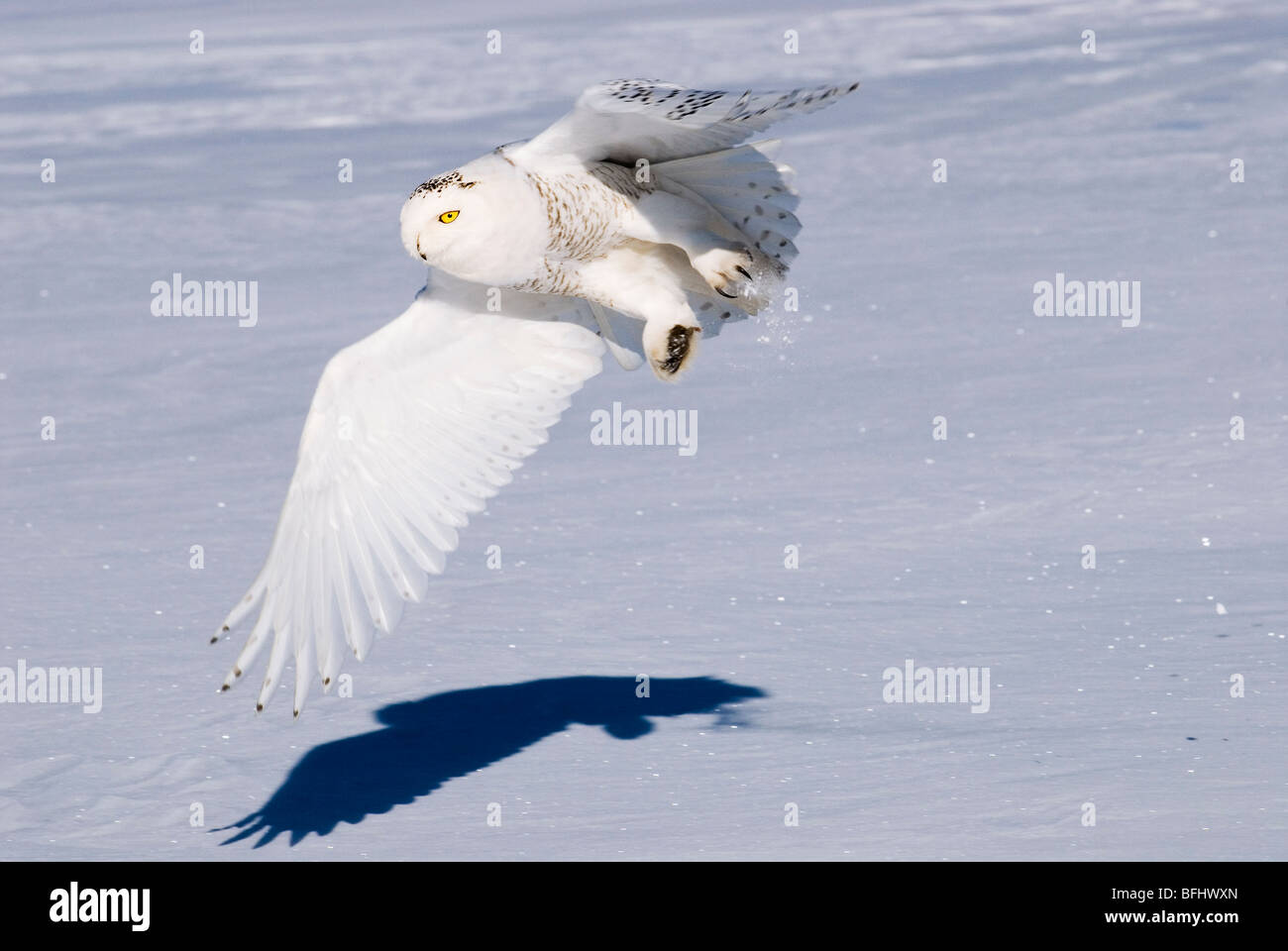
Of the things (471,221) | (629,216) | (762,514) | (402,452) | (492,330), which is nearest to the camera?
(471,221)

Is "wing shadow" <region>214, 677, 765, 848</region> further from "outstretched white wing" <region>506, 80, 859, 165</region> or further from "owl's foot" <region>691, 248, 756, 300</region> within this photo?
"outstretched white wing" <region>506, 80, 859, 165</region>

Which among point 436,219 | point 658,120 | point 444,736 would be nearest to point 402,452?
point 436,219

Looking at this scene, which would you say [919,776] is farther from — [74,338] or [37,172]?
[37,172]

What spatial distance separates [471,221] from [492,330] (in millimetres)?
671

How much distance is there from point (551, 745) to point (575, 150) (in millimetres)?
1979

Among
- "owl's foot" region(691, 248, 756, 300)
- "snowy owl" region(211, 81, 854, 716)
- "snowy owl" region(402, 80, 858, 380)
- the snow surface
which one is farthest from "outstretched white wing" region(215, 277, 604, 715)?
the snow surface

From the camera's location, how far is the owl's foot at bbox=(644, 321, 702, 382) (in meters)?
4.94

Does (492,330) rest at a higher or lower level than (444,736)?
higher

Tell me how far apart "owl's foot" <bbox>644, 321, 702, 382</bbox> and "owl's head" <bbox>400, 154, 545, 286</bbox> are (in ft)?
1.46

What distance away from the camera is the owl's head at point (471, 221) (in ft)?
15.1

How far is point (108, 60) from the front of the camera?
21906 mm

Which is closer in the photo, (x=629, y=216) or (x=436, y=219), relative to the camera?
(x=436, y=219)

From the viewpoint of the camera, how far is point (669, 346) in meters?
4.95

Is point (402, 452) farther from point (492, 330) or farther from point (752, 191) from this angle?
point (752, 191)
